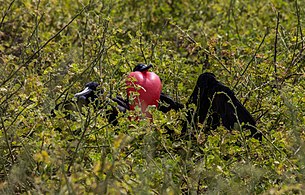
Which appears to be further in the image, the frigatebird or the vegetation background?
the frigatebird

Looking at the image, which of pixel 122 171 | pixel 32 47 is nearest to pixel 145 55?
pixel 32 47

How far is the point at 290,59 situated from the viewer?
361 centimetres

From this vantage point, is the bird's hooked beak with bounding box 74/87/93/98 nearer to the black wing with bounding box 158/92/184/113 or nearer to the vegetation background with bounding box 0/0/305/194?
the vegetation background with bounding box 0/0/305/194

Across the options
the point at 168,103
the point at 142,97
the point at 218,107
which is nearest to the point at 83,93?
the point at 142,97

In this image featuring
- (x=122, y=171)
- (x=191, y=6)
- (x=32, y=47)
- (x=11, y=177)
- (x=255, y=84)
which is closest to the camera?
(x=11, y=177)

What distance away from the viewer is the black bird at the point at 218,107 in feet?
9.09

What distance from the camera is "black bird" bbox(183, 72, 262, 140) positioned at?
2.77 m

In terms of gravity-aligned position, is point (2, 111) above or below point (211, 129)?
above

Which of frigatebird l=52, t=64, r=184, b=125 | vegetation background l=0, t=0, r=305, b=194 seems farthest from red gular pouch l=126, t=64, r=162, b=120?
vegetation background l=0, t=0, r=305, b=194

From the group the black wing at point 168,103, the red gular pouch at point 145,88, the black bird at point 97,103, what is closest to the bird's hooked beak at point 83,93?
the black bird at point 97,103

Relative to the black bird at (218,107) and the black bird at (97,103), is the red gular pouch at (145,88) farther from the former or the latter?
the black bird at (218,107)

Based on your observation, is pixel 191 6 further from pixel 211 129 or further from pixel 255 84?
pixel 211 129

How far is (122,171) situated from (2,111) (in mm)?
629

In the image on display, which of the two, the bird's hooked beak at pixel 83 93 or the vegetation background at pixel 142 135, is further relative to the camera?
the bird's hooked beak at pixel 83 93
